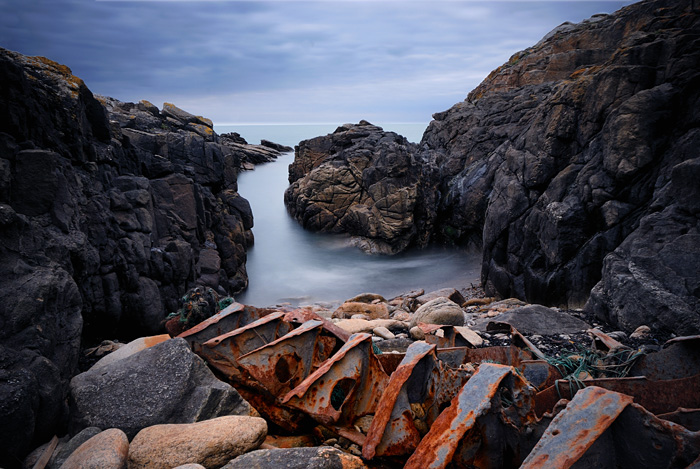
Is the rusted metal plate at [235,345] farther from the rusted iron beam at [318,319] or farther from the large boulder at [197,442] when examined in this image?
the large boulder at [197,442]

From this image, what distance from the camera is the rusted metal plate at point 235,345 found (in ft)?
13.8

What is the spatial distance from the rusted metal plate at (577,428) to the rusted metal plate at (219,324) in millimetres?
3597

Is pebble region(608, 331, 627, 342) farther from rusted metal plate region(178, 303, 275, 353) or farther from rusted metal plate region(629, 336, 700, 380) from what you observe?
rusted metal plate region(178, 303, 275, 353)

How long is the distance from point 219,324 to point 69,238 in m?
2.58

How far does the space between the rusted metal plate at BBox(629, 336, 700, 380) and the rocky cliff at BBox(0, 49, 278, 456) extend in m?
5.56

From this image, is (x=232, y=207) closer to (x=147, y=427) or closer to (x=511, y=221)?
(x=511, y=221)

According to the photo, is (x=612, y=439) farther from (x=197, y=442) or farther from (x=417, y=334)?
(x=417, y=334)

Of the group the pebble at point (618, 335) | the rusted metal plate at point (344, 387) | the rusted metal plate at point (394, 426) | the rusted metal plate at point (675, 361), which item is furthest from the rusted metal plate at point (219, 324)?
the pebble at point (618, 335)

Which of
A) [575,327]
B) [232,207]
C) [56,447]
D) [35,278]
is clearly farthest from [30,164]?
[232,207]

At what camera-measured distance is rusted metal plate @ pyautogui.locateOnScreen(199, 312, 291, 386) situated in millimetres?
4215

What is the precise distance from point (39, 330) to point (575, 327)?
8.42 meters

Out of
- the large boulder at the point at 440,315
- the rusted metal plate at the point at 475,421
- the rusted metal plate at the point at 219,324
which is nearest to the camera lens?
the rusted metal plate at the point at 475,421

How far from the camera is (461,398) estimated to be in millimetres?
2787

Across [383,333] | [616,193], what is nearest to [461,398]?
[383,333]
